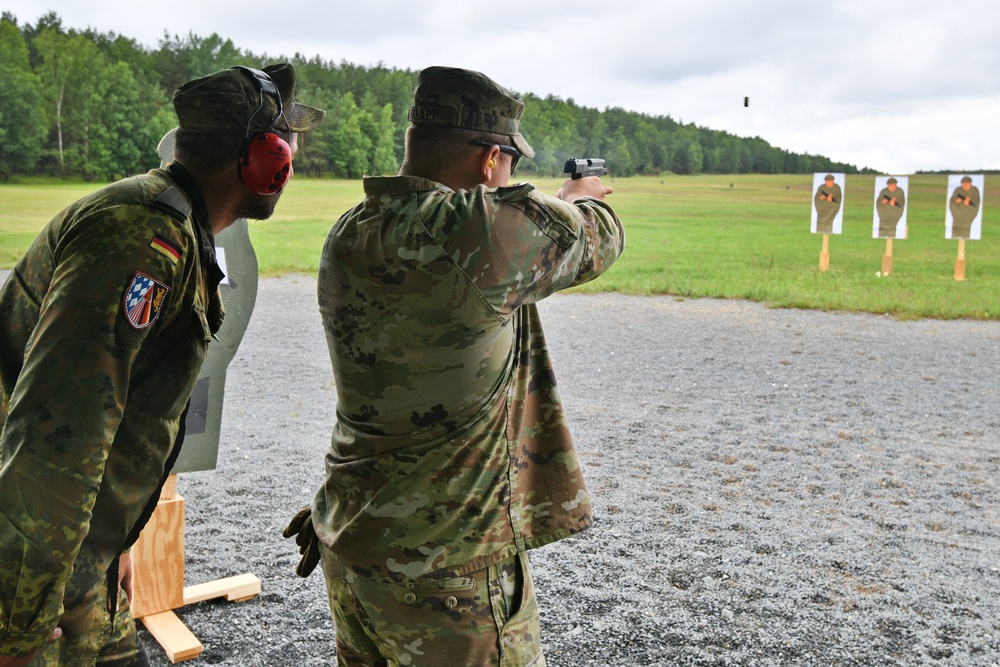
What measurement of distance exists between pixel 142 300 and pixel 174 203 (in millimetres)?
141

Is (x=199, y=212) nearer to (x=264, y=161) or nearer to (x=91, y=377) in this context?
(x=264, y=161)

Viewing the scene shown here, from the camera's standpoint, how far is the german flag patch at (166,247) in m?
1.04

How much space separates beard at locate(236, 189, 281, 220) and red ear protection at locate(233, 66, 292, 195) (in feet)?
0.04

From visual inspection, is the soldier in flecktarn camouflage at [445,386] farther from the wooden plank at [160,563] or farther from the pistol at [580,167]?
the wooden plank at [160,563]

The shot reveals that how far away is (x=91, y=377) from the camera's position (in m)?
0.97

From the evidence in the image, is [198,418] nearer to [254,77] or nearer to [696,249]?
[254,77]

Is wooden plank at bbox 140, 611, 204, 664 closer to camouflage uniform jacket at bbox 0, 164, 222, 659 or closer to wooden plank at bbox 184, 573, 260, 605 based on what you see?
wooden plank at bbox 184, 573, 260, 605

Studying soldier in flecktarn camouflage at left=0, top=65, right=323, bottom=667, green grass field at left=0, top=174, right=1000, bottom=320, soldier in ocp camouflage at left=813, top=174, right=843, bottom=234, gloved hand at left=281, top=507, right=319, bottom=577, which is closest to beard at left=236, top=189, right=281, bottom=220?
soldier in flecktarn camouflage at left=0, top=65, right=323, bottom=667

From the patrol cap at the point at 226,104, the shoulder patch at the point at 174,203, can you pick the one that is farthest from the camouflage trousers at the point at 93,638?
the patrol cap at the point at 226,104

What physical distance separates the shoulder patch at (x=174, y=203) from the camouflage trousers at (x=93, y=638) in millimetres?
500

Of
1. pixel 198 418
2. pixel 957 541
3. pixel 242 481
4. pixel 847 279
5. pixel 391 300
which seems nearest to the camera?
pixel 391 300

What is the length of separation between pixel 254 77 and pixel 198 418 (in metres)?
1.45

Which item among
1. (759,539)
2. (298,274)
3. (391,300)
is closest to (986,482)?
(759,539)

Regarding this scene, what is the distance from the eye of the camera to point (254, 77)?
1212 millimetres
